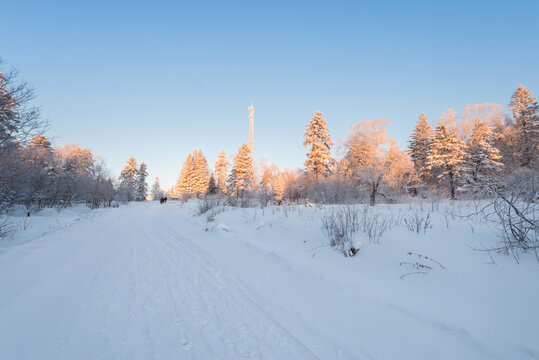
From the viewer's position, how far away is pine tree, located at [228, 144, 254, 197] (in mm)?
35344

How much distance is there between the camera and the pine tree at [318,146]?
27566 millimetres

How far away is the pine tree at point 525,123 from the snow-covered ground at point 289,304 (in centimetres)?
3142

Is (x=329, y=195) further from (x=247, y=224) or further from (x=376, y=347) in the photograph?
(x=376, y=347)

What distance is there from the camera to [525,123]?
25.4 metres

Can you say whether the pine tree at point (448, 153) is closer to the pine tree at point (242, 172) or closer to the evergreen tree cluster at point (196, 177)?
the pine tree at point (242, 172)

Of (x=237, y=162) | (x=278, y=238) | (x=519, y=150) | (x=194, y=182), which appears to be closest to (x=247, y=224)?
(x=278, y=238)

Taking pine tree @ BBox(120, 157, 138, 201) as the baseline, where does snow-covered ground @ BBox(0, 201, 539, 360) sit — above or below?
below

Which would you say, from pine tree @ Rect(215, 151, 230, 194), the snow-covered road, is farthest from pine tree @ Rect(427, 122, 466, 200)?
pine tree @ Rect(215, 151, 230, 194)

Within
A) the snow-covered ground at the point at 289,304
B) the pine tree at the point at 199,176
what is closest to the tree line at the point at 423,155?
the snow-covered ground at the point at 289,304

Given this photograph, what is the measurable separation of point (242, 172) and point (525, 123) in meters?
36.4

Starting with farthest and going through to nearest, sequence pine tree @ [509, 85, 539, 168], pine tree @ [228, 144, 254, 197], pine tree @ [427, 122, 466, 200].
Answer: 1. pine tree @ [228, 144, 254, 197]
2. pine tree @ [509, 85, 539, 168]
3. pine tree @ [427, 122, 466, 200]

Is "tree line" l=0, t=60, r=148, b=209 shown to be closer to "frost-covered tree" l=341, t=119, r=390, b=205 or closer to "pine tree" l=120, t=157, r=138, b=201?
"pine tree" l=120, t=157, r=138, b=201

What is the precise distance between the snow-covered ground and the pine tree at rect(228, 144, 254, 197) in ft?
101

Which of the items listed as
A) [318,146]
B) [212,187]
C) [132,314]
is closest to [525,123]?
[318,146]
